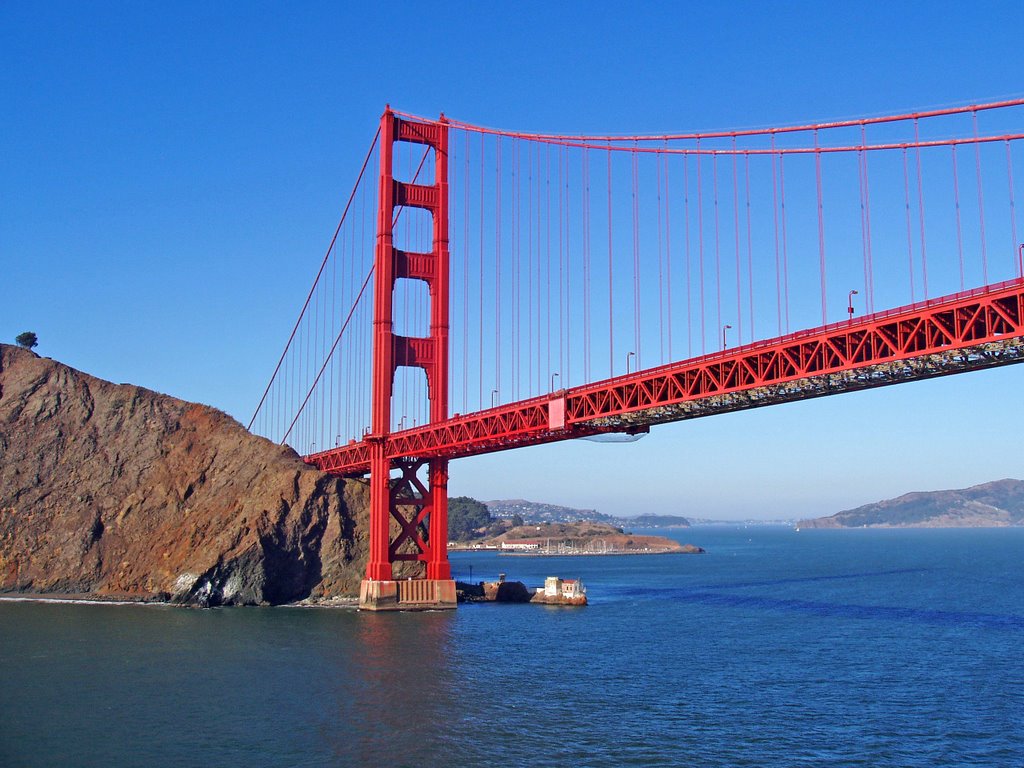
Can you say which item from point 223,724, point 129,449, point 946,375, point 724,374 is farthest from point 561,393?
point 129,449

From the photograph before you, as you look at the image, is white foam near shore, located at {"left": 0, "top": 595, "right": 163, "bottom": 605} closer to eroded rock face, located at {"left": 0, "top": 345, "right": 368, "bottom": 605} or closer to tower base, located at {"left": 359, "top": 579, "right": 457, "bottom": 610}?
eroded rock face, located at {"left": 0, "top": 345, "right": 368, "bottom": 605}

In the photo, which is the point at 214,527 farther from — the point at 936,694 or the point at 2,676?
the point at 936,694

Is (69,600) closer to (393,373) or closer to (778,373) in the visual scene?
(393,373)

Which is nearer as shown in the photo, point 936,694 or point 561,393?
point 936,694

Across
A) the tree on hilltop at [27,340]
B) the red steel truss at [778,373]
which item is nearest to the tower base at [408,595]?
the red steel truss at [778,373]

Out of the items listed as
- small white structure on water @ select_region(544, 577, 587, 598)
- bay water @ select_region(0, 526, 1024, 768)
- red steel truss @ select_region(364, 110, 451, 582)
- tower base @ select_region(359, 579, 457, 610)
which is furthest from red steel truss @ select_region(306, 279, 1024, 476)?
small white structure on water @ select_region(544, 577, 587, 598)

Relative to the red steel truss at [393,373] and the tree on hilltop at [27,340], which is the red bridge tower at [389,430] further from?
the tree on hilltop at [27,340]

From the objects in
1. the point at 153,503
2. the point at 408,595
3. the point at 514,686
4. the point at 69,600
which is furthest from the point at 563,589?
the point at 69,600
